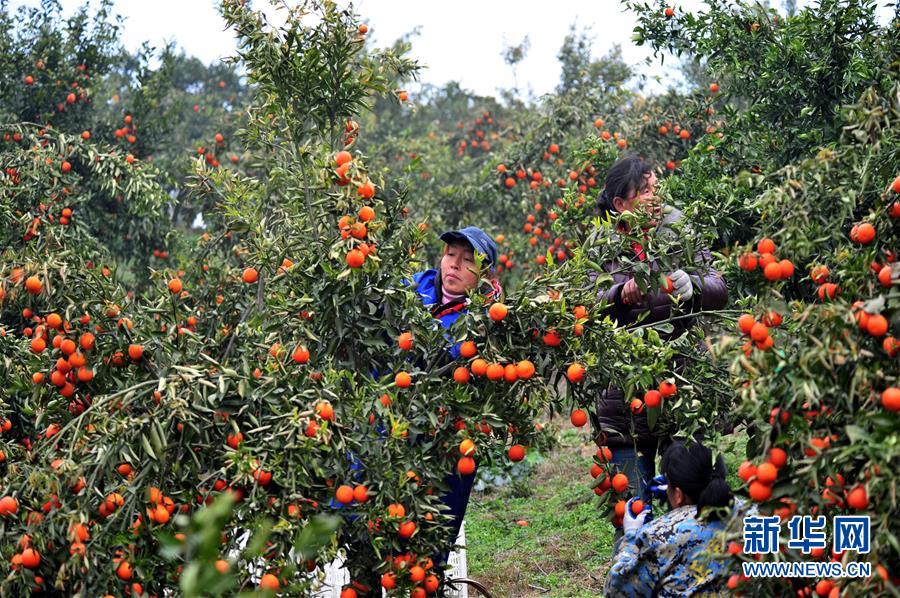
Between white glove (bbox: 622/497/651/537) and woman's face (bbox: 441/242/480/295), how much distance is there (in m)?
0.91

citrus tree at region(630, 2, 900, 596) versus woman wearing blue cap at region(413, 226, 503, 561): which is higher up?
woman wearing blue cap at region(413, 226, 503, 561)

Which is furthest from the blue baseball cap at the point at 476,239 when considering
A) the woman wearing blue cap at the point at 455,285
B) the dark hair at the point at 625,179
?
the dark hair at the point at 625,179

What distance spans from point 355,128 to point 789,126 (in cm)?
219

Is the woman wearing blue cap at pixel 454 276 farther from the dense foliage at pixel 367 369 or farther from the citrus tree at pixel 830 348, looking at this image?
the citrus tree at pixel 830 348

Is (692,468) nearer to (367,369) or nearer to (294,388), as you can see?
(367,369)

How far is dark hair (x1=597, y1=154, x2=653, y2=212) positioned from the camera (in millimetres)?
3562

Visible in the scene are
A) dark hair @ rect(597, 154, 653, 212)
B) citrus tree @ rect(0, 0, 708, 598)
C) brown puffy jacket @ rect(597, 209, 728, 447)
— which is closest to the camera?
citrus tree @ rect(0, 0, 708, 598)

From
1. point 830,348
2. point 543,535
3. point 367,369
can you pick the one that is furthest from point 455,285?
point 543,535

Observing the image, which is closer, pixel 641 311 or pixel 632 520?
pixel 632 520

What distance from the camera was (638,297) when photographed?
321 centimetres

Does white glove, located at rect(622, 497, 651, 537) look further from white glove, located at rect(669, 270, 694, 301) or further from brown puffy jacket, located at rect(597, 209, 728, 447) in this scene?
white glove, located at rect(669, 270, 694, 301)

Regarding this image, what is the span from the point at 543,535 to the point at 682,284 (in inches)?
109

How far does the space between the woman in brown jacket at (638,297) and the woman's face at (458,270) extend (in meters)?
0.46

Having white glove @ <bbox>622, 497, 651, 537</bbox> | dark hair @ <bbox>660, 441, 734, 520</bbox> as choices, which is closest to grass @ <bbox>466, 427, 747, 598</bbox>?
white glove @ <bbox>622, 497, 651, 537</bbox>
